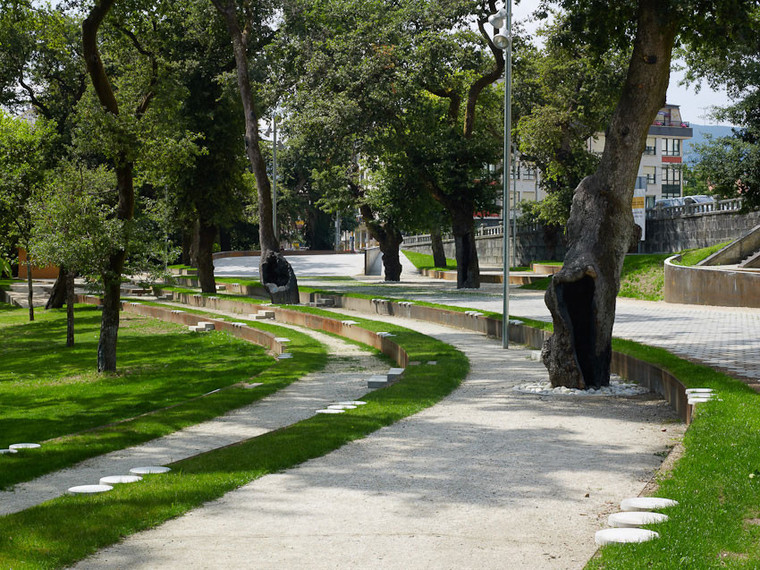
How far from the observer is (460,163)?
35.2 metres

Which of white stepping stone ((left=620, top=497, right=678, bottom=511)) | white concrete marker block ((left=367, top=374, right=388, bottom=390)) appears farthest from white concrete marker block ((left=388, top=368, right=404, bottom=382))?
white stepping stone ((left=620, top=497, right=678, bottom=511))

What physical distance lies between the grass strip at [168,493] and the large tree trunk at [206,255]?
90.4 feet

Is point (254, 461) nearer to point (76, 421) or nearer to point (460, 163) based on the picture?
point (76, 421)

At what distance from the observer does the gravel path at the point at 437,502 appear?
5.26 metres

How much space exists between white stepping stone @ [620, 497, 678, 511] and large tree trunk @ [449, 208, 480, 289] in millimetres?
30134

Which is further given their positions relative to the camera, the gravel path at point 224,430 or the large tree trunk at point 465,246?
the large tree trunk at point 465,246

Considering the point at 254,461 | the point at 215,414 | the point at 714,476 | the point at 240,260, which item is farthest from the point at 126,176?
the point at 240,260

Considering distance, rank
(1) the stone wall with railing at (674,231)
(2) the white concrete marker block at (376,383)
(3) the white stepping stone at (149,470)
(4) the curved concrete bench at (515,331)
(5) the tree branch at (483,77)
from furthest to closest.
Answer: (1) the stone wall with railing at (674,231) < (5) the tree branch at (483,77) < (2) the white concrete marker block at (376,383) < (4) the curved concrete bench at (515,331) < (3) the white stepping stone at (149,470)

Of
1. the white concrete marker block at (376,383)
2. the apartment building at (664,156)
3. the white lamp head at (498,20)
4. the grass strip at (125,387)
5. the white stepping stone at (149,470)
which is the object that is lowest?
the grass strip at (125,387)

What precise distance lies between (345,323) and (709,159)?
11645 mm

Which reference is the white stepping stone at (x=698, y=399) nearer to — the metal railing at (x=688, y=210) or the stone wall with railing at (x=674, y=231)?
the stone wall with railing at (x=674, y=231)

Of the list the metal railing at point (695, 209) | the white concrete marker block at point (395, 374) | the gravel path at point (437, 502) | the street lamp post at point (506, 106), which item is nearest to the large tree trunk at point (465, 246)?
the metal railing at point (695, 209)

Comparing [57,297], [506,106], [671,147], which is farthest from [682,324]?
[671,147]

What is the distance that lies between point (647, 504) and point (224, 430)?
6.44 meters
